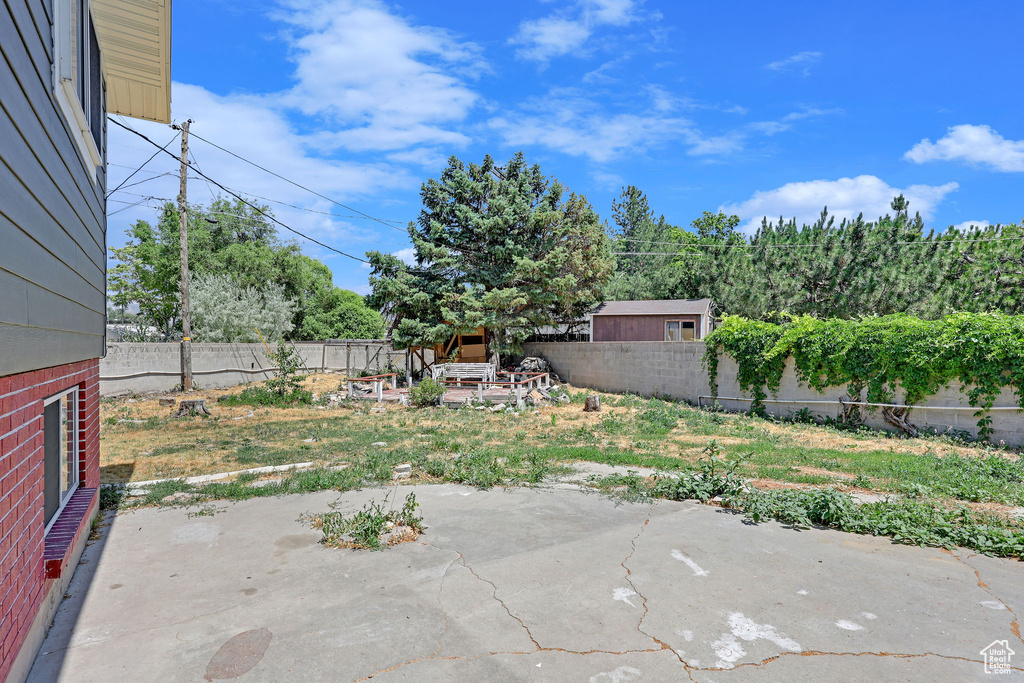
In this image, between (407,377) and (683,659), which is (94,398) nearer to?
(683,659)

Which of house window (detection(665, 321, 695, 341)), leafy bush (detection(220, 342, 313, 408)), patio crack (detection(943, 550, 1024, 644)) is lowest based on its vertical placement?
patio crack (detection(943, 550, 1024, 644))

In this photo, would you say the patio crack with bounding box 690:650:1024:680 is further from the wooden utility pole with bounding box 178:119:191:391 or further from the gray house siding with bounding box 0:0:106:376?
the wooden utility pole with bounding box 178:119:191:391

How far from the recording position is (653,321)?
2370 cm

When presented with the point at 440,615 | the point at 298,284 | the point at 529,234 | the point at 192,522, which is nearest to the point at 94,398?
the point at 192,522

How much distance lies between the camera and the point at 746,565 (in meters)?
4.54

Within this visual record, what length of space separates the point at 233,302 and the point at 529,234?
12737 millimetres

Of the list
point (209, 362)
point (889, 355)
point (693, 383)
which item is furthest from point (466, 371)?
point (889, 355)

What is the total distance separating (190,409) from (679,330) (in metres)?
18.7

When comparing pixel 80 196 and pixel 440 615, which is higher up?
pixel 80 196

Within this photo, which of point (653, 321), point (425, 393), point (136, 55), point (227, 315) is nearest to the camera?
point (136, 55)

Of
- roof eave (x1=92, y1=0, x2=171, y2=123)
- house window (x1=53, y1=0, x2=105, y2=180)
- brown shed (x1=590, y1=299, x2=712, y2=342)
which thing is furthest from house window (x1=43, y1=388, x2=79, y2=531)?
brown shed (x1=590, y1=299, x2=712, y2=342)

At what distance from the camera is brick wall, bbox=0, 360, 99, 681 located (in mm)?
2566

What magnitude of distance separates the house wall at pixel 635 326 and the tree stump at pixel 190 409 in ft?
54.1

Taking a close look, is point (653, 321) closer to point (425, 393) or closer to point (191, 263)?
point (425, 393)
